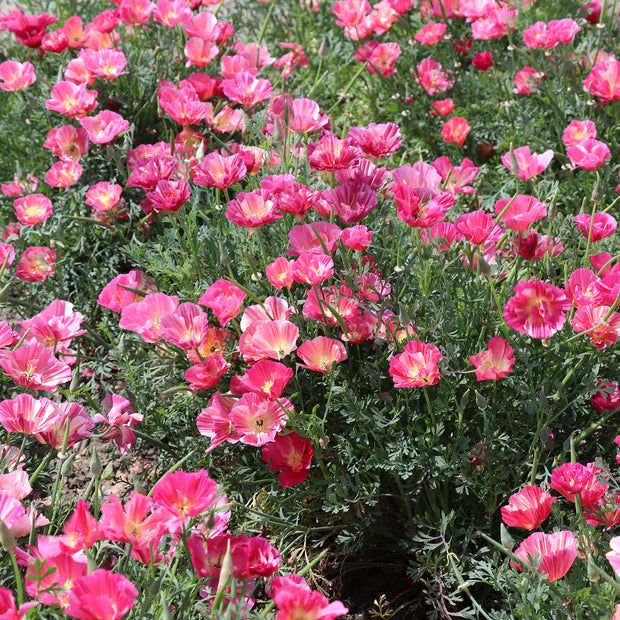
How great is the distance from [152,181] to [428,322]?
0.81m

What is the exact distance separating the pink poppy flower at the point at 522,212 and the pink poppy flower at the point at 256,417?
625 mm

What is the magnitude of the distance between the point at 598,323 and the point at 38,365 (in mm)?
1221

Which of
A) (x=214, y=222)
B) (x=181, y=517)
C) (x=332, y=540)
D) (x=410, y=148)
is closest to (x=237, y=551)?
(x=181, y=517)

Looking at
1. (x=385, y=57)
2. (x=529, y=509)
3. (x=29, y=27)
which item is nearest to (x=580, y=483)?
(x=529, y=509)

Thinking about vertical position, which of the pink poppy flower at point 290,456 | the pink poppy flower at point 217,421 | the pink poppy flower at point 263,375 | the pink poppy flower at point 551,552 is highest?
the pink poppy flower at point 263,375

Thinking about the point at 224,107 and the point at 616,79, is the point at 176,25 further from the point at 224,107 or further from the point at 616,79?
the point at 616,79

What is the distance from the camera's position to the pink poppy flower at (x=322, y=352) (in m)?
1.62

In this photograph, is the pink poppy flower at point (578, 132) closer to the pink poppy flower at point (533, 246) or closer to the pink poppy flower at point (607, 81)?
the pink poppy flower at point (607, 81)

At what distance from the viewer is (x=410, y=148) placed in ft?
9.84

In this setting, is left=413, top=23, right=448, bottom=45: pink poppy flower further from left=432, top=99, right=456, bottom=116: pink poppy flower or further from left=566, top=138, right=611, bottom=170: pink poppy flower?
left=566, top=138, right=611, bottom=170: pink poppy flower

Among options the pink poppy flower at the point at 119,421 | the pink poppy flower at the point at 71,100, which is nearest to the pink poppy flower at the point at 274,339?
the pink poppy flower at the point at 119,421

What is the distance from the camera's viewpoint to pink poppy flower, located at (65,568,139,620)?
110 cm

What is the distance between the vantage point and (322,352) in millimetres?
1655

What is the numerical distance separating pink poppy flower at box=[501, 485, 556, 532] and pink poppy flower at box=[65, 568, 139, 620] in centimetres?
73
